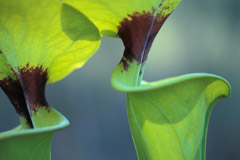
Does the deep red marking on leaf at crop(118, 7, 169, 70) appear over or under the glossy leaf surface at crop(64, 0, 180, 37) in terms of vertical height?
under

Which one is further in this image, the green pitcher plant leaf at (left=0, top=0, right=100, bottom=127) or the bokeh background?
the bokeh background

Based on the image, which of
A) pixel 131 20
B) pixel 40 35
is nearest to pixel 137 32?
pixel 131 20

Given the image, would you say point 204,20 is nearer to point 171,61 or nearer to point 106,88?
point 171,61

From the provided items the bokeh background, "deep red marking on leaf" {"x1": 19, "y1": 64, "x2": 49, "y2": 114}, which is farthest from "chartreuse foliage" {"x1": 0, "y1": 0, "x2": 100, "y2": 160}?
the bokeh background

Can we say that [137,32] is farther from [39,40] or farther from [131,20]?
[39,40]

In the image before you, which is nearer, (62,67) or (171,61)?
(62,67)

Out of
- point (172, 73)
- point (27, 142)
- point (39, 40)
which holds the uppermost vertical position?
point (39, 40)

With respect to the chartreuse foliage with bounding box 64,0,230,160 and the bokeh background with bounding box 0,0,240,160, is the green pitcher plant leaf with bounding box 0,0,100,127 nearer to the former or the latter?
the chartreuse foliage with bounding box 64,0,230,160

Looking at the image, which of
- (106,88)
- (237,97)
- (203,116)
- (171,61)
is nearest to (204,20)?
(171,61)
